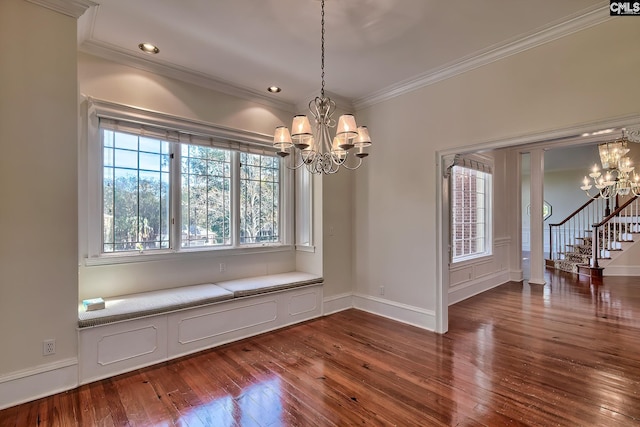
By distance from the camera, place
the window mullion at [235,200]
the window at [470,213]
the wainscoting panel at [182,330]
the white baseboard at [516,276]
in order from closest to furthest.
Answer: the wainscoting panel at [182,330], the window mullion at [235,200], the window at [470,213], the white baseboard at [516,276]

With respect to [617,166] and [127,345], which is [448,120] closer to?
[127,345]

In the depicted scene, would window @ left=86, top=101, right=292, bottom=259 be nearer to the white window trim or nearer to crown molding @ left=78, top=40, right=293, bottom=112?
the white window trim

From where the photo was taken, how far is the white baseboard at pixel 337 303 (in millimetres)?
4400

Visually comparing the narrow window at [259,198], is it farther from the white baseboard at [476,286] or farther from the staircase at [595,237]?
the staircase at [595,237]

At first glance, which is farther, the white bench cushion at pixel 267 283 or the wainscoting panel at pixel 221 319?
the white bench cushion at pixel 267 283

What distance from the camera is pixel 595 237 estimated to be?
713cm

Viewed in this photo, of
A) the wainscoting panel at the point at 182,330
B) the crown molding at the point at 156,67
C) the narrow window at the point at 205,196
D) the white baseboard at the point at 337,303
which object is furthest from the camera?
the white baseboard at the point at 337,303

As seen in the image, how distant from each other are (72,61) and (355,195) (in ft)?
11.8

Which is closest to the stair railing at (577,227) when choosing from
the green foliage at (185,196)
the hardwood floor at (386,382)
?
the hardwood floor at (386,382)

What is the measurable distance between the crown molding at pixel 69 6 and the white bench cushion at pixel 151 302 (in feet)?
8.43

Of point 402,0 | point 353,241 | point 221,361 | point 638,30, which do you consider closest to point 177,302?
point 221,361

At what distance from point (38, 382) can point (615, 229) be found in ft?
35.0

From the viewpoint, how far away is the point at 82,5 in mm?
2457

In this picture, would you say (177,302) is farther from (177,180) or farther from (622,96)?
(622,96)
